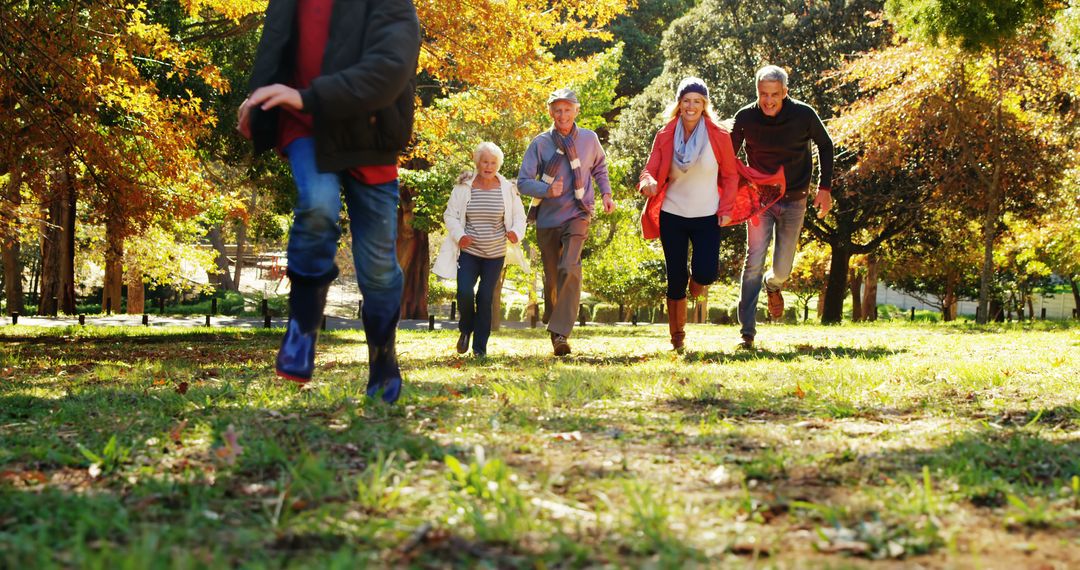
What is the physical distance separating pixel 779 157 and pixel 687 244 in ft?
3.63

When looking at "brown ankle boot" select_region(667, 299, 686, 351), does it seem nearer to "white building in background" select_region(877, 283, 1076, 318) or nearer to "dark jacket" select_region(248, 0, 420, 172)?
"dark jacket" select_region(248, 0, 420, 172)

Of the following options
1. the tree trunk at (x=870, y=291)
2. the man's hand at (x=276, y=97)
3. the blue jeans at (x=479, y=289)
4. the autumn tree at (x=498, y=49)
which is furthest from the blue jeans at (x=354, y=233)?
the tree trunk at (x=870, y=291)

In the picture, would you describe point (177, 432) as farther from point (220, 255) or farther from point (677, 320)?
point (220, 255)

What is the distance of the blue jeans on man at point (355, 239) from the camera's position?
3980 millimetres

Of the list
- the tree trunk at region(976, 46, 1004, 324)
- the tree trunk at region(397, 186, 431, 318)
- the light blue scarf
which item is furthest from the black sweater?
the tree trunk at region(397, 186, 431, 318)

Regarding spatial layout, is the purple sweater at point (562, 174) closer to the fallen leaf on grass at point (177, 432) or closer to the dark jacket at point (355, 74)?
the dark jacket at point (355, 74)

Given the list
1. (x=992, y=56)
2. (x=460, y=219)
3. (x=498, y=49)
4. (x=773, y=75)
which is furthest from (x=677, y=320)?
(x=992, y=56)

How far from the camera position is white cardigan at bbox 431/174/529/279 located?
8.52m

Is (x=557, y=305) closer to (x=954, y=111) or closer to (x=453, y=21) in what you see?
(x=453, y=21)

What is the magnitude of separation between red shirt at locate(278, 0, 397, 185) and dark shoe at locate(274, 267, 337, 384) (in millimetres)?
468

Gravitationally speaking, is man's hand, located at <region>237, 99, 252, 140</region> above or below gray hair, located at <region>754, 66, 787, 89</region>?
below

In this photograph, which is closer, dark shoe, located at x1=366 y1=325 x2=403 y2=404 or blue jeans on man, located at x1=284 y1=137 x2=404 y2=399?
blue jeans on man, located at x1=284 y1=137 x2=404 y2=399

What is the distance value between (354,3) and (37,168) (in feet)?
31.2

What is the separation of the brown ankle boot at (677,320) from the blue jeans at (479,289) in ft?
5.11
